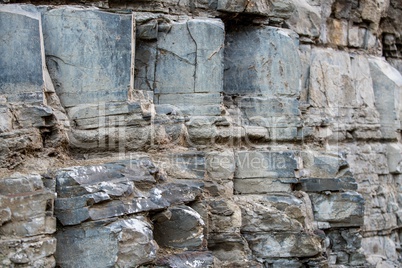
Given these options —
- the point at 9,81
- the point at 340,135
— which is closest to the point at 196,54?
the point at 9,81

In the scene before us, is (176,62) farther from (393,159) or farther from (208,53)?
(393,159)

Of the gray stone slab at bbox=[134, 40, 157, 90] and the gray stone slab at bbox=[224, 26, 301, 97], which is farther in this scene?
the gray stone slab at bbox=[224, 26, 301, 97]

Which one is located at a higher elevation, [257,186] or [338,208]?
[257,186]

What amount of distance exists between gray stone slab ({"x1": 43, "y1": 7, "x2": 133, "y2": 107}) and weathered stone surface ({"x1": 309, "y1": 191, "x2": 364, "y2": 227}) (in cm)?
297

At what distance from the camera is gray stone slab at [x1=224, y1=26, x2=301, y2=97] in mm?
8562

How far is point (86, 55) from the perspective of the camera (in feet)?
23.6

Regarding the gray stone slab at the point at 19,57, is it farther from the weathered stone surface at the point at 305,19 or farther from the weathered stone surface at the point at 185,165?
the weathered stone surface at the point at 305,19

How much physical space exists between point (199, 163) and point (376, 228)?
4224 millimetres

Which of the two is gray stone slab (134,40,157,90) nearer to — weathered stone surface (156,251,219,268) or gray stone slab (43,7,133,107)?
gray stone slab (43,7,133,107)

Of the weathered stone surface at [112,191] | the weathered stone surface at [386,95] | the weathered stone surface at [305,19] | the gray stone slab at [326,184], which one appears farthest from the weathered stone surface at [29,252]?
the weathered stone surface at [386,95]

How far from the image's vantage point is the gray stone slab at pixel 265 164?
817 centimetres

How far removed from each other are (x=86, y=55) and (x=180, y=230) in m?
1.96

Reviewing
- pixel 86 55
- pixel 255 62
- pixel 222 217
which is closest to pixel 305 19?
pixel 255 62

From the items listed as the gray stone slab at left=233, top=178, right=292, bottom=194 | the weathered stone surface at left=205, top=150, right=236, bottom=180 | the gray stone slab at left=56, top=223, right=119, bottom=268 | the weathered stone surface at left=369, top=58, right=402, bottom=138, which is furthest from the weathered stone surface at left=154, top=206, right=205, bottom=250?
the weathered stone surface at left=369, top=58, right=402, bottom=138
